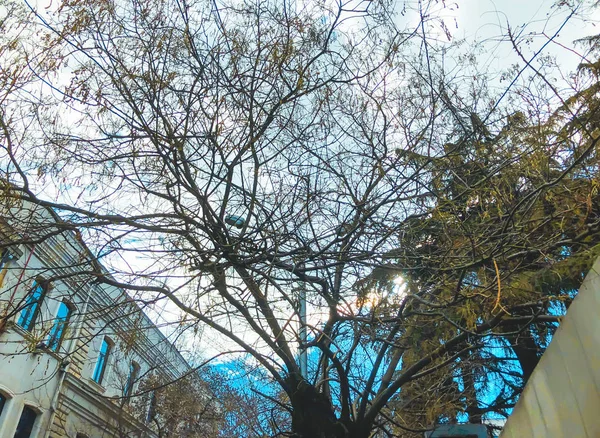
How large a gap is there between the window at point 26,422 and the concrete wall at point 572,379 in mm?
13617

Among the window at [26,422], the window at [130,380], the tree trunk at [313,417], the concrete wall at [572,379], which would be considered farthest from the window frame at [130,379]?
the concrete wall at [572,379]

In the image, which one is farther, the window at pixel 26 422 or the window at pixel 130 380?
the window at pixel 26 422

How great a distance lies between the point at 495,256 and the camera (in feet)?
14.5

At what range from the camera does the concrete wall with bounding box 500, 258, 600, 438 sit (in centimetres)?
274

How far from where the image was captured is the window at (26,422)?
12688 mm

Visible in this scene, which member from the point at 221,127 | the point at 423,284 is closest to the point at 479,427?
the point at 423,284

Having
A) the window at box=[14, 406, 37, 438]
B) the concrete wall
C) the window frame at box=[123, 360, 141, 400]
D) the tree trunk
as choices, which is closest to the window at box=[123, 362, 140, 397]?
the window frame at box=[123, 360, 141, 400]

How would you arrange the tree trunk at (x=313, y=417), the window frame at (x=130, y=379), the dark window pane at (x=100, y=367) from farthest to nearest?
the dark window pane at (x=100, y=367) < the window frame at (x=130, y=379) < the tree trunk at (x=313, y=417)

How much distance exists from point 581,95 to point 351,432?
164 inches

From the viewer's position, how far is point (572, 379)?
2.88 meters

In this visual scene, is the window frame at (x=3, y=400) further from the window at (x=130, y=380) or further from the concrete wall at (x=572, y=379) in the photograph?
the concrete wall at (x=572, y=379)

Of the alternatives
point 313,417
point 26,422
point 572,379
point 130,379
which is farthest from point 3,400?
point 572,379

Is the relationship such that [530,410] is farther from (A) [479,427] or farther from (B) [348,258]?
(B) [348,258]

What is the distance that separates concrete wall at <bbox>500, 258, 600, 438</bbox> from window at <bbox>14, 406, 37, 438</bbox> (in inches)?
536
